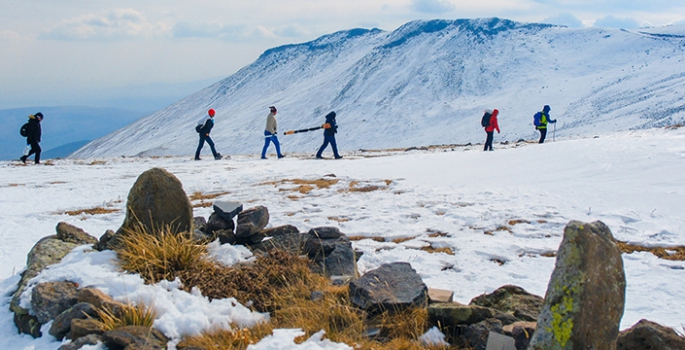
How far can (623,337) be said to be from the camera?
155 inches

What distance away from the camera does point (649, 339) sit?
3.81 metres

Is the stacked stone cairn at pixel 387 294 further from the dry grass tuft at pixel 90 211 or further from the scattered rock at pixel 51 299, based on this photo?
the dry grass tuft at pixel 90 211

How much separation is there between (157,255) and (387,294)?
109 inches

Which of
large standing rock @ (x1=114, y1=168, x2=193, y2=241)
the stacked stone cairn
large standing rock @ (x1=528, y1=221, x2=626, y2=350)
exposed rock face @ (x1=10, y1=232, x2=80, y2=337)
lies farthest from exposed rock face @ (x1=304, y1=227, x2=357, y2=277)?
large standing rock @ (x1=528, y1=221, x2=626, y2=350)

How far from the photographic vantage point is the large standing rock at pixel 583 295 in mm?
3320

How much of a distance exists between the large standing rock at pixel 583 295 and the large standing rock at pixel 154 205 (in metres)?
4.85

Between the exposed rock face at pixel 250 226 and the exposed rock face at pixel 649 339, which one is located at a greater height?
the exposed rock face at pixel 250 226

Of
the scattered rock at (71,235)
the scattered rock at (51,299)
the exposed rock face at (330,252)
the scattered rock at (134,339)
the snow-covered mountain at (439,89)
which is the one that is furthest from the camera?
the snow-covered mountain at (439,89)

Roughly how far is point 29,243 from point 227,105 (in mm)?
85333

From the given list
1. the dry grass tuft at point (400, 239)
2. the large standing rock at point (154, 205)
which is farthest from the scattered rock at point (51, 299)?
the dry grass tuft at point (400, 239)

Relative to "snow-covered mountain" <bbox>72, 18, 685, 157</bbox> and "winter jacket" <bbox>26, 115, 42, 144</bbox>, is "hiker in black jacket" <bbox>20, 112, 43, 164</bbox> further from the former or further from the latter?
"snow-covered mountain" <bbox>72, 18, 685, 157</bbox>

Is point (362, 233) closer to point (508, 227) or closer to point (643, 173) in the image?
point (508, 227)

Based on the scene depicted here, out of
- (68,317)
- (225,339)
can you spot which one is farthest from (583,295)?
(68,317)

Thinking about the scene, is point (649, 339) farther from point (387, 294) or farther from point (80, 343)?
point (80, 343)
